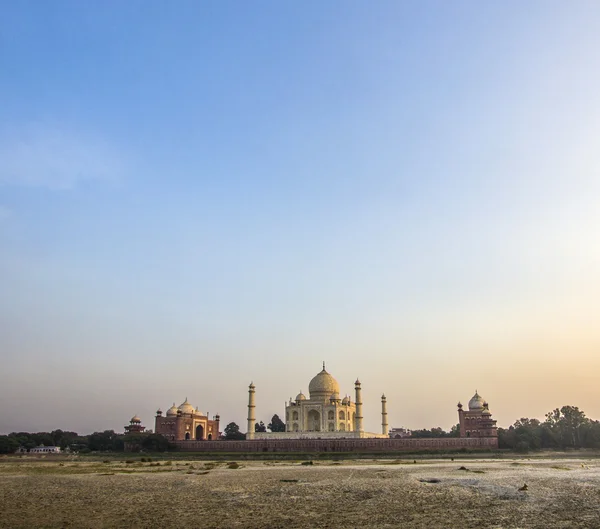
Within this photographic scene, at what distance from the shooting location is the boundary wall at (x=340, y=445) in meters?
64.6

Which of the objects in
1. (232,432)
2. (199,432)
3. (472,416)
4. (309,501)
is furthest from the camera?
(232,432)

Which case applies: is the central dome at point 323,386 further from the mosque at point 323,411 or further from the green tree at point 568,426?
the green tree at point 568,426

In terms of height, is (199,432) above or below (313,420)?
below

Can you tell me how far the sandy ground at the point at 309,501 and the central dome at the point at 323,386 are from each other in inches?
1942

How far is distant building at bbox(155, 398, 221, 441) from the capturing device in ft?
259

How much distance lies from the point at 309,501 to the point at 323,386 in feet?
201

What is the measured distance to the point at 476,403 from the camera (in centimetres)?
7812

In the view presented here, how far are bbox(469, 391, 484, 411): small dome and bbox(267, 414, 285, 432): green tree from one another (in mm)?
27851

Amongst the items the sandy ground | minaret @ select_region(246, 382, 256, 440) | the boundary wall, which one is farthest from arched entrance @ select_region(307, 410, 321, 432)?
the sandy ground

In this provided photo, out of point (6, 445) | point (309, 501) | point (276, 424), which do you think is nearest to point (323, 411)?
point (276, 424)

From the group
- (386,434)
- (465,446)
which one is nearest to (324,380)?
(386,434)

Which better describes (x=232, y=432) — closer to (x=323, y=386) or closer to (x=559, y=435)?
(x=323, y=386)

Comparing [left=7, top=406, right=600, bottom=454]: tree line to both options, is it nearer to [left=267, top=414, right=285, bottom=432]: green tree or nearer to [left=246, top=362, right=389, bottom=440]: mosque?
[left=267, top=414, right=285, bottom=432]: green tree

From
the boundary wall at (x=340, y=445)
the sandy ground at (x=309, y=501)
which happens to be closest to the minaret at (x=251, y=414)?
the boundary wall at (x=340, y=445)
